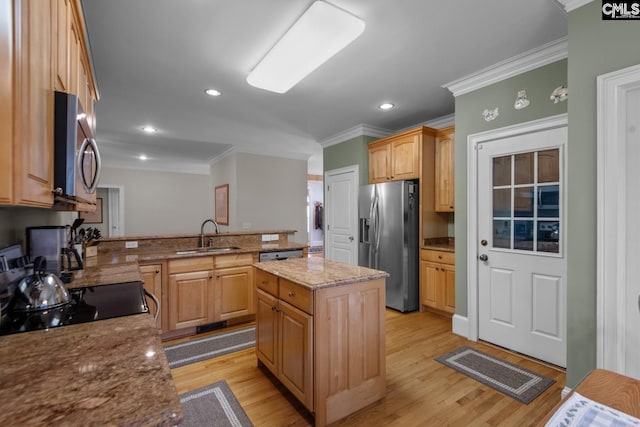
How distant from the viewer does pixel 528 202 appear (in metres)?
2.58

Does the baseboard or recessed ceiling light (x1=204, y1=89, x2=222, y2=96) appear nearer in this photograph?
the baseboard

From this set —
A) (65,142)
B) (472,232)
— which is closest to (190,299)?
(65,142)

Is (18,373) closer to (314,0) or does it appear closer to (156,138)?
(314,0)

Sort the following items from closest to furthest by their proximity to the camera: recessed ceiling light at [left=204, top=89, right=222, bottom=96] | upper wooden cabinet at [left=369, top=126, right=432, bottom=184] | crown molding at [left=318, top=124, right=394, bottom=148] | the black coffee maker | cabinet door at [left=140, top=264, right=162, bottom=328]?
the black coffee maker
cabinet door at [left=140, top=264, right=162, bottom=328]
recessed ceiling light at [left=204, top=89, right=222, bottom=96]
upper wooden cabinet at [left=369, top=126, right=432, bottom=184]
crown molding at [left=318, top=124, right=394, bottom=148]

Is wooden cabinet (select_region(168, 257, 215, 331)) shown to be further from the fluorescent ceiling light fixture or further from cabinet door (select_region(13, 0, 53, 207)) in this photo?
cabinet door (select_region(13, 0, 53, 207))

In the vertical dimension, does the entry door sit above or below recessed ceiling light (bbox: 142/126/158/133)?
below

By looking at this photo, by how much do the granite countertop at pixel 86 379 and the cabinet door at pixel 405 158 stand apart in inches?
132

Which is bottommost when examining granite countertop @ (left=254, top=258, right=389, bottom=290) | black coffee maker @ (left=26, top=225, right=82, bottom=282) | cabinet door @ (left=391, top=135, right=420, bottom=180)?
granite countertop @ (left=254, top=258, right=389, bottom=290)

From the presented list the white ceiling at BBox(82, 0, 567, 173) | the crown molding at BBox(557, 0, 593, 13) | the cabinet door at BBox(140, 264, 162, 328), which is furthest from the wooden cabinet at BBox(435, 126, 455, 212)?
the cabinet door at BBox(140, 264, 162, 328)

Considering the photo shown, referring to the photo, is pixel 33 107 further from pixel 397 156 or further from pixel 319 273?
pixel 397 156

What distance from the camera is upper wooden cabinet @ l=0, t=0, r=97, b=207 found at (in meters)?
0.66

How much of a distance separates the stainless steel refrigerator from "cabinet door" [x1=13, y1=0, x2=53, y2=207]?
331cm

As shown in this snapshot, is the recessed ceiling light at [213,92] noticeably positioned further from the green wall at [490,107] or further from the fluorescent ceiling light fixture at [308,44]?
the green wall at [490,107]

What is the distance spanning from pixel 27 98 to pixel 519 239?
124 inches
